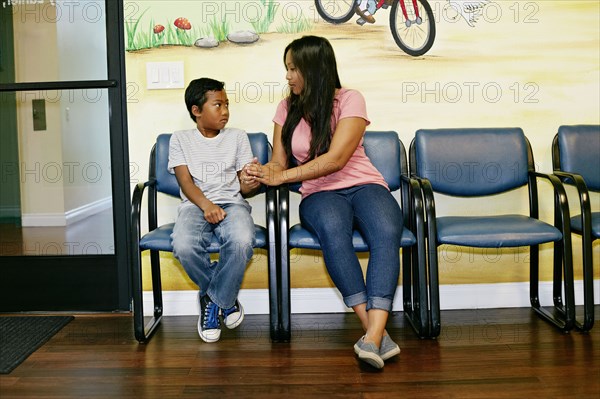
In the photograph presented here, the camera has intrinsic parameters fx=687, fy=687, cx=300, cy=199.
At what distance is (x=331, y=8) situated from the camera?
3037 mm

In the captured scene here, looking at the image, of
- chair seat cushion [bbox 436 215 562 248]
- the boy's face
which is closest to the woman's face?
the boy's face

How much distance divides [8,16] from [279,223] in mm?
1605

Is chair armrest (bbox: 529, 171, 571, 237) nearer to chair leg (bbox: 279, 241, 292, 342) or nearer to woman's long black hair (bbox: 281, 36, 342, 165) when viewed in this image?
woman's long black hair (bbox: 281, 36, 342, 165)

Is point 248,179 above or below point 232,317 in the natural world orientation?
above

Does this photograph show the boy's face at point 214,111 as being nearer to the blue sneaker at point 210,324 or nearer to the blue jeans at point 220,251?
the blue jeans at point 220,251

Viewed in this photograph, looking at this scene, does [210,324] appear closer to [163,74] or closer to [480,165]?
[163,74]

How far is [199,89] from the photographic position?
2.80m

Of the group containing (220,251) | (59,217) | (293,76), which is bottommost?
(220,251)

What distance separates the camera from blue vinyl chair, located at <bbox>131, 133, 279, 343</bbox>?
2.60 metres

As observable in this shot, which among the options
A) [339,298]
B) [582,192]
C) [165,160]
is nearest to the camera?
[582,192]

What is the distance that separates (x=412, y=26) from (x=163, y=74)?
3.70ft

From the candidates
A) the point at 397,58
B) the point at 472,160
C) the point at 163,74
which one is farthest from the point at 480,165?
the point at 163,74

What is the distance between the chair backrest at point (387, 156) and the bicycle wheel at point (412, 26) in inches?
17.7

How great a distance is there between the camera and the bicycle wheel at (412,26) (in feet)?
10.0
